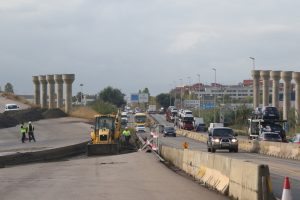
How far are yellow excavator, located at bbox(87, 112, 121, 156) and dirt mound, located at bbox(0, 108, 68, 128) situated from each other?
35.2m

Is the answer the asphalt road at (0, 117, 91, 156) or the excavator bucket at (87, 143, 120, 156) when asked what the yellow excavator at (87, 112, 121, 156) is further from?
the asphalt road at (0, 117, 91, 156)

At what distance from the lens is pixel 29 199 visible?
16656 millimetres

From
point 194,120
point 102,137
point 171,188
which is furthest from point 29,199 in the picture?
point 194,120

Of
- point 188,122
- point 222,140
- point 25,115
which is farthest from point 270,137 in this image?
point 188,122

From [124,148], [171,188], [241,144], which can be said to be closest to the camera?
[171,188]

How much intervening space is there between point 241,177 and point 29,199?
5.56 metres

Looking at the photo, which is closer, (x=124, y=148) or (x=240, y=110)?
(x=124, y=148)

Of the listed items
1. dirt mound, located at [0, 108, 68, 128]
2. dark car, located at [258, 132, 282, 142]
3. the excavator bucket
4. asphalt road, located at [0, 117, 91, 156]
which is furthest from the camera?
dirt mound, located at [0, 108, 68, 128]

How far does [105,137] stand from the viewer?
4656 centimetres

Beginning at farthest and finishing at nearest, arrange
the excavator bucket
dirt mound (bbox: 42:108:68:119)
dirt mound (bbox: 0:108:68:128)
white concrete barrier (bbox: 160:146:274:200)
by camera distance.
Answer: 1. dirt mound (bbox: 42:108:68:119)
2. dirt mound (bbox: 0:108:68:128)
3. the excavator bucket
4. white concrete barrier (bbox: 160:146:274:200)

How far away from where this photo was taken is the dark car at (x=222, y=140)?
47.8 m

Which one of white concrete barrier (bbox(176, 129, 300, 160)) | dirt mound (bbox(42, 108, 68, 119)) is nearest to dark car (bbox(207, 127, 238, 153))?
white concrete barrier (bbox(176, 129, 300, 160))

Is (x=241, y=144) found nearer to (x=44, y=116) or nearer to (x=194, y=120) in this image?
(x=44, y=116)

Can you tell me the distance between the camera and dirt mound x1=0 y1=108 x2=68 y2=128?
81.8m
